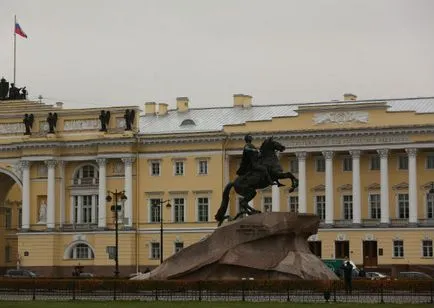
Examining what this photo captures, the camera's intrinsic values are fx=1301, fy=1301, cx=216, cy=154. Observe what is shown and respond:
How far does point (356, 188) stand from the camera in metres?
87.7

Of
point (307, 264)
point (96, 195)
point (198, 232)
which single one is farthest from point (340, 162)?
point (307, 264)

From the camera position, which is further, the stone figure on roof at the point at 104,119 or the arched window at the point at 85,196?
the arched window at the point at 85,196

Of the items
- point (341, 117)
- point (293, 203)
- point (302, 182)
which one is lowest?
point (293, 203)

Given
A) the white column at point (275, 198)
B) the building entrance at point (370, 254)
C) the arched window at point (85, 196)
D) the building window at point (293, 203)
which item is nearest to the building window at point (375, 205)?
the building entrance at point (370, 254)

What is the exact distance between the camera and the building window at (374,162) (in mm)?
88562

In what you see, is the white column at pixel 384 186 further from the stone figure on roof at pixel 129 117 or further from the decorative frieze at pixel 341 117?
the stone figure on roof at pixel 129 117

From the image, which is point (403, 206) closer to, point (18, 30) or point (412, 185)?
point (412, 185)

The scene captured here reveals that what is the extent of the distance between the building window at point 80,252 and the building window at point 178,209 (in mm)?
6909

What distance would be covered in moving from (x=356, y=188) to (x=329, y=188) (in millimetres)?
1976

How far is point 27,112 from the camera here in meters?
97.2

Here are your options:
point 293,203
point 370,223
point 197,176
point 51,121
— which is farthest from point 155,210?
point 370,223

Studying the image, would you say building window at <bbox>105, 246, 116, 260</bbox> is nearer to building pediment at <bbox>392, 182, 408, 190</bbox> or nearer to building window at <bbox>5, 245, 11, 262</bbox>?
building window at <bbox>5, 245, 11, 262</bbox>

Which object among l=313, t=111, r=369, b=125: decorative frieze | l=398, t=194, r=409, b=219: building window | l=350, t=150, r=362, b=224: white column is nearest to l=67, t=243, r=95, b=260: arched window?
l=313, t=111, r=369, b=125: decorative frieze

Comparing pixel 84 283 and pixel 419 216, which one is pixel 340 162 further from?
pixel 84 283
